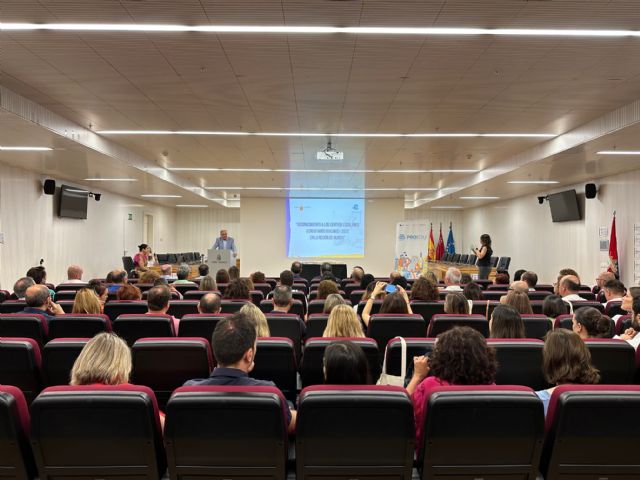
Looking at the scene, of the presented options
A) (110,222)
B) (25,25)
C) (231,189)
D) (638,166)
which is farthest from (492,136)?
(110,222)

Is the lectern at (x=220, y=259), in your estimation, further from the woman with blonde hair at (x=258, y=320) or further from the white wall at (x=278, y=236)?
the woman with blonde hair at (x=258, y=320)

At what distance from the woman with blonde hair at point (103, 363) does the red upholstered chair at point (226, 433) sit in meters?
0.64

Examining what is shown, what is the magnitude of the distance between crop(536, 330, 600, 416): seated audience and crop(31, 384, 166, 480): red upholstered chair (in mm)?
1887

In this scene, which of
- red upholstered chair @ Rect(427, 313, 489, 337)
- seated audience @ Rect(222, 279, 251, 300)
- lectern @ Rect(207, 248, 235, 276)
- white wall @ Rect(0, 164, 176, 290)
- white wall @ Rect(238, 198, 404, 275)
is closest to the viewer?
red upholstered chair @ Rect(427, 313, 489, 337)

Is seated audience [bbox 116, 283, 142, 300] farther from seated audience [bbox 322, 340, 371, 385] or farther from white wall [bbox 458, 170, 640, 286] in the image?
white wall [bbox 458, 170, 640, 286]

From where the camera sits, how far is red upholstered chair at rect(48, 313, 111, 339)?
4480 mm

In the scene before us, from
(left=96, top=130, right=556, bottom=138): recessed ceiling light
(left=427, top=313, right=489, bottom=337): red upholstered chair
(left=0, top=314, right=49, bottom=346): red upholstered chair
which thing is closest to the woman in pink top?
(left=427, top=313, right=489, bottom=337): red upholstered chair

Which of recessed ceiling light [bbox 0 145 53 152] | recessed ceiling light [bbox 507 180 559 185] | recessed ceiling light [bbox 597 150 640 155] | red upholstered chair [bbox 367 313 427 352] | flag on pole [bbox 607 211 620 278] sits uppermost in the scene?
recessed ceiling light [bbox 507 180 559 185]

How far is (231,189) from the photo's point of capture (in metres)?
19.8

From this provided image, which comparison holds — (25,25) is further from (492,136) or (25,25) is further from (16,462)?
(492,136)

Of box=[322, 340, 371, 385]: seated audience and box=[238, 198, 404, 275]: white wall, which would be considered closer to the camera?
box=[322, 340, 371, 385]: seated audience

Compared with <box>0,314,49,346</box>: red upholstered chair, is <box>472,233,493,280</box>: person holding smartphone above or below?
above

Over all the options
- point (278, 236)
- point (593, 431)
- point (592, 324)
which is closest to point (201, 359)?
point (593, 431)

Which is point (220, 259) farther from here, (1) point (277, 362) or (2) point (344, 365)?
(2) point (344, 365)
